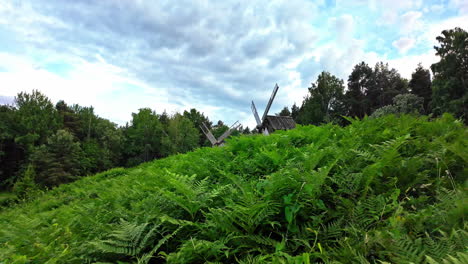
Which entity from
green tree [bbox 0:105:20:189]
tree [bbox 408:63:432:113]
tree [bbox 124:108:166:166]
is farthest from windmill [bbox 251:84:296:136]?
green tree [bbox 0:105:20:189]

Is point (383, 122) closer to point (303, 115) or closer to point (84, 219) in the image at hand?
point (84, 219)

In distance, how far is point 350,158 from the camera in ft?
7.76

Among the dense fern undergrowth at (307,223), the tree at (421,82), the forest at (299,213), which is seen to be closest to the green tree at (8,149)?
the forest at (299,213)

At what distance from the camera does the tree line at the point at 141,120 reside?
103 feet

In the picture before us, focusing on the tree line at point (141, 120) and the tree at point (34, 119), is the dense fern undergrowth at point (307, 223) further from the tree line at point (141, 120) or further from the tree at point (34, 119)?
the tree at point (34, 119)

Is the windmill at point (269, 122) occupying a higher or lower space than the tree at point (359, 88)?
lower

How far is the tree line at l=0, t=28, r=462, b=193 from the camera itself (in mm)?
31312

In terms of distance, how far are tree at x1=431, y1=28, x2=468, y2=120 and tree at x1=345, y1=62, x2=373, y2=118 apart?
59.0ft

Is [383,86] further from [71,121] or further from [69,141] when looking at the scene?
[71,121]

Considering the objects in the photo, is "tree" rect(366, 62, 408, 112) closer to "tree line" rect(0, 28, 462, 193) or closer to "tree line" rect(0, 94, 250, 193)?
"tree line" rect(0, 28, 462, 193)

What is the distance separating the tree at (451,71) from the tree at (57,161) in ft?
183

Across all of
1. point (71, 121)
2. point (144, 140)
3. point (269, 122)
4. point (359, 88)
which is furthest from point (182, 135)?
point (359, 88)

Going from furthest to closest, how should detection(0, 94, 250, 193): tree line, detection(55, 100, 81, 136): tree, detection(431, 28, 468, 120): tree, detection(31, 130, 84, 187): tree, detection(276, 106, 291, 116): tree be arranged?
detection(276, 106, 291, 116): tree < detection(55, 100, 81, 136): tree < detection(0, 94, 250, 193): tree line < detection(31, 130, 84, 187): tree < detection(431, 28, 468, 120): tree

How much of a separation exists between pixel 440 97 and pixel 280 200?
40853mm
